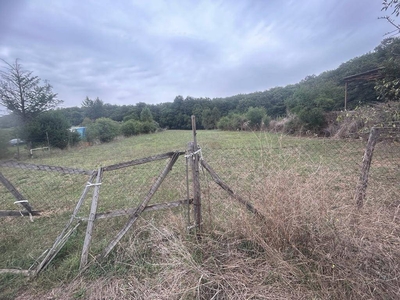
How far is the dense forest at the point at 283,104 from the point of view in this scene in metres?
8.47

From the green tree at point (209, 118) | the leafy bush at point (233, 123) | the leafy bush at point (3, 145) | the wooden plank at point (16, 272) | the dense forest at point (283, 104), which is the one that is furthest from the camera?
the green tree at point (209, 118)

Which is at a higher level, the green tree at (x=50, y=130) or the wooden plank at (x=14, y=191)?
the green tree at (x=50, y=130)

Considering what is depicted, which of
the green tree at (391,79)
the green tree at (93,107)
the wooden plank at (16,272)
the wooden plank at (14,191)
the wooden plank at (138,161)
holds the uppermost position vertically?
the green tree at (93,107)

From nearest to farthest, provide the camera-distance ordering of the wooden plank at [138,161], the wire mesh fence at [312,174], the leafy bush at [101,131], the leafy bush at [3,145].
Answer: the wooden plank at [138,161] → the wire mesh fence at [312,174] → the leafy bush at [3,145] → the leafy bush at [101,131]

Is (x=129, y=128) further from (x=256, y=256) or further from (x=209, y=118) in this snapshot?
(x=256, y=256)

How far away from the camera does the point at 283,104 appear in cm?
3306

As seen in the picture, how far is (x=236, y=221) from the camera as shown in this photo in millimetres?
2010

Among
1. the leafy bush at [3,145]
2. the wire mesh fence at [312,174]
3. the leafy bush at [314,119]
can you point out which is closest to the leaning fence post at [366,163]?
the wire mesh fence at [312,174]

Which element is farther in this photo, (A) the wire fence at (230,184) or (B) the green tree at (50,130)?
(B) the green tree at (50,130)

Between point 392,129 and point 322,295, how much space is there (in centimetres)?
199

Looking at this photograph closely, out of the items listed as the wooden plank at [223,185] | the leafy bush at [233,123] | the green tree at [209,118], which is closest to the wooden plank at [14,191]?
the wooden plank at [223,185]

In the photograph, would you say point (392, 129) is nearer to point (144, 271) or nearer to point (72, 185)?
point (144, 271)

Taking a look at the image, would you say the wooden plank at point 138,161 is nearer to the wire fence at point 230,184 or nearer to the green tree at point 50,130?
the wire fence at point 230,184

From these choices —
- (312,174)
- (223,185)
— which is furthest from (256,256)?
(312,174)
